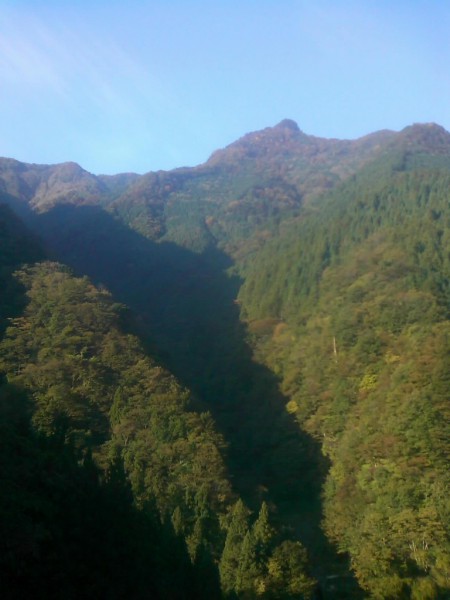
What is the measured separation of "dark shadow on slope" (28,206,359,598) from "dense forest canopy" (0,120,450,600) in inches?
8.7

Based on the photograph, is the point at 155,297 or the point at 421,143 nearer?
the point at 155,297

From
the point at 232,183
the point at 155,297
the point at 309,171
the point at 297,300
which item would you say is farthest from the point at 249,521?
the point at 309,171

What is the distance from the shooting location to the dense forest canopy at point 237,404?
2022cm

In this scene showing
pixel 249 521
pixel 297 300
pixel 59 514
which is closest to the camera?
pixel 59 514

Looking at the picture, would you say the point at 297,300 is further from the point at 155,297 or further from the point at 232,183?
the point at 232,183

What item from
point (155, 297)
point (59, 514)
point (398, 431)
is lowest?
point (59, 514)

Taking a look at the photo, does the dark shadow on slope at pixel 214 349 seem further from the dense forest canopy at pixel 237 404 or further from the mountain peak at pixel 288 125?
the mountain peak at pixel 288 125

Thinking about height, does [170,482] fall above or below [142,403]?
below

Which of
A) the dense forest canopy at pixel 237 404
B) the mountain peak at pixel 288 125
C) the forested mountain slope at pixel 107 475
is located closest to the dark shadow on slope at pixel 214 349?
the dense forest canopy at pixel 237 404

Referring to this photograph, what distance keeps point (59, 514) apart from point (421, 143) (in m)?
98.2

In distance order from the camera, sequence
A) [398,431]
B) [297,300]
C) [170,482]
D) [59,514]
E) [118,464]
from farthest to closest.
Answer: [297,300] < [398,431] < [170,482] < [118,464] < [59,514]

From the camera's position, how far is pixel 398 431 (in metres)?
37.8

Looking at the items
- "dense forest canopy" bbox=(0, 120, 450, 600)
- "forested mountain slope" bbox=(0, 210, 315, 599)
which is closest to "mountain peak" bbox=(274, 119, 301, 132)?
"dense forest canopy" bbox=(0, 120, 450, 600)

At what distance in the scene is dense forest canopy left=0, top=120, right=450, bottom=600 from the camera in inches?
796
